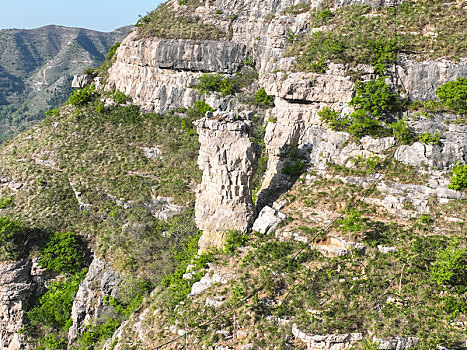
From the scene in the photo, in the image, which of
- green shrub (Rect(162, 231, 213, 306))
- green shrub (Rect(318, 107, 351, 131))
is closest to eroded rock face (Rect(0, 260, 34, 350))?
green shrub (Rect(162, 231, 213, 306))

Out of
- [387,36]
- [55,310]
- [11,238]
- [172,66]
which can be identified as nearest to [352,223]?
[387,36]

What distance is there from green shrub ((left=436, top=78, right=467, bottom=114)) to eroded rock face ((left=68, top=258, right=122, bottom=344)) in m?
32.6

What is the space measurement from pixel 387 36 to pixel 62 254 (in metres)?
39.3

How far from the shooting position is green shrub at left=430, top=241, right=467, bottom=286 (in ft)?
63.0

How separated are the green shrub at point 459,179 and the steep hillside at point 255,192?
205mm

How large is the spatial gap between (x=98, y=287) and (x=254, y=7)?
41.0 meters

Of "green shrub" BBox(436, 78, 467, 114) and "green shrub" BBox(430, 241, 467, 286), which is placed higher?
"green shrub" BBox(436, 78, 467, 114)

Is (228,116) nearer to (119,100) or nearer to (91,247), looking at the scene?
(91,247)

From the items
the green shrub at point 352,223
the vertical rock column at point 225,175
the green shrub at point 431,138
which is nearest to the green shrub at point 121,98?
the vertical rock column at point 225,175

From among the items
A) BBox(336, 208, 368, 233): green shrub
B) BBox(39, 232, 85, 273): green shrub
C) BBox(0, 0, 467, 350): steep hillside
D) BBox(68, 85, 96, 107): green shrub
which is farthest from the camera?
BBox(68, 85, 96, 107): green shrub

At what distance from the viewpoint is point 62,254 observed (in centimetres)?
3544

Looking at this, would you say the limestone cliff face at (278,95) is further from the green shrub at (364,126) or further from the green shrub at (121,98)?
the green shrub at (121,98)

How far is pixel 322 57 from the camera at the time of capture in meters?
33.5

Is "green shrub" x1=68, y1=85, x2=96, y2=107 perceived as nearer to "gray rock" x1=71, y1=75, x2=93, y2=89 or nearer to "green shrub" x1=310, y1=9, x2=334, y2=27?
"gray rock" x1=71, y1=75, x2=93, y2=89
